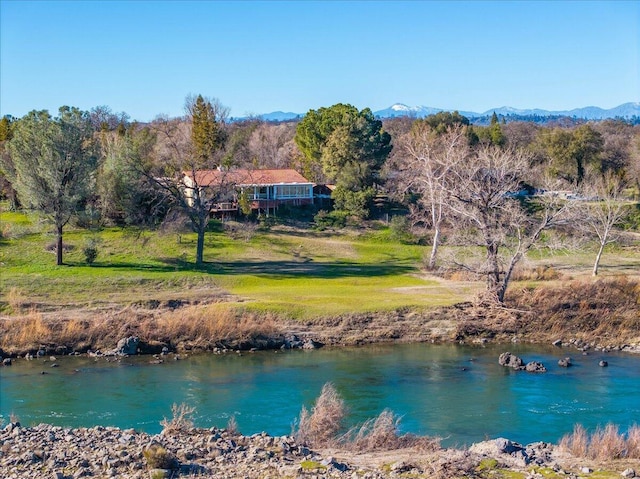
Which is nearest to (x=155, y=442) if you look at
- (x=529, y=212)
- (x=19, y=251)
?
(x=19, y=251)

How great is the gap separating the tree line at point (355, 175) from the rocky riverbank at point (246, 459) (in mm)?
20250

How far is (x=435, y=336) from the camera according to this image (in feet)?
130

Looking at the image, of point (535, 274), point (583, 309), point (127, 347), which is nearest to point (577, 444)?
point (583, 309)

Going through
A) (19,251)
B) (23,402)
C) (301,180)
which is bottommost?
(23,402)

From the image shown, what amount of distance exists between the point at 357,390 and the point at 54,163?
28.1m

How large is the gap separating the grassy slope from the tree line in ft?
6.68

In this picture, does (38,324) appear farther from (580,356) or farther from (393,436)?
(580,356)

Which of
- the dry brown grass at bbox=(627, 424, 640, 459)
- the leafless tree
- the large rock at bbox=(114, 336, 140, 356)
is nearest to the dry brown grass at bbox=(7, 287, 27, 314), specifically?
the large rock at bbox=(114, 336, 140, 356)

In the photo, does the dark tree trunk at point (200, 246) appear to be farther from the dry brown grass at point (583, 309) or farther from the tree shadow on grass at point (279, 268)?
the dry brown grass at point (583, 309)

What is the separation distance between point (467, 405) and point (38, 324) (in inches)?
802

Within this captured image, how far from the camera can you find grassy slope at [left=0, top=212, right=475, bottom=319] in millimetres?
42406

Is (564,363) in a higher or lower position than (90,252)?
lower

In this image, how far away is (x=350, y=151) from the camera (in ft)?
236

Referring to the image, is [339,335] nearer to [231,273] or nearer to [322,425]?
[231,273]
